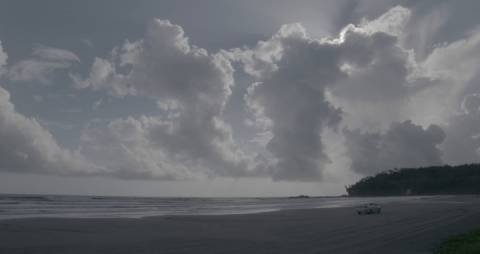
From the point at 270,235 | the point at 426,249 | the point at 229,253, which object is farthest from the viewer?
the point at 270,235

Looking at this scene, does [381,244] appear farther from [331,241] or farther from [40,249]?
[40,249]

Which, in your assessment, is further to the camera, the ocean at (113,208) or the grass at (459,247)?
the ocean at (113,208)

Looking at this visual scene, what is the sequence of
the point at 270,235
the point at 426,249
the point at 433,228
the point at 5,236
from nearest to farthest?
1. the point at 426,249
2. the point at 5,236
3. the point at 270,235
4. the point at 433,228

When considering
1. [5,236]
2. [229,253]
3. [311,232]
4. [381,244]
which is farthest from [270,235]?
[5,236]

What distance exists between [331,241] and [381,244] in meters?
2.85

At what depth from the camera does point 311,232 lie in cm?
3812

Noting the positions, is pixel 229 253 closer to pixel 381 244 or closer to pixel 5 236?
pixel 381 244

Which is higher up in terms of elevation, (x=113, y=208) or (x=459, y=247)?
(x=113, y=208)

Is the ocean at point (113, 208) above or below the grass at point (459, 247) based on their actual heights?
above

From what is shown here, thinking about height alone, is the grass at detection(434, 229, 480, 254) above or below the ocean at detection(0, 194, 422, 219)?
below

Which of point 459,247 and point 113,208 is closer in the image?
point 459,247

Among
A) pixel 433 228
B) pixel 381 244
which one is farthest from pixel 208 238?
pixel 433 228

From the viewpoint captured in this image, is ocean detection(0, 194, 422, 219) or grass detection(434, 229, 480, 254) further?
ocean detection(0, 194, 422, 219)

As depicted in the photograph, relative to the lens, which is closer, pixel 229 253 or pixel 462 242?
pixel 229 253
